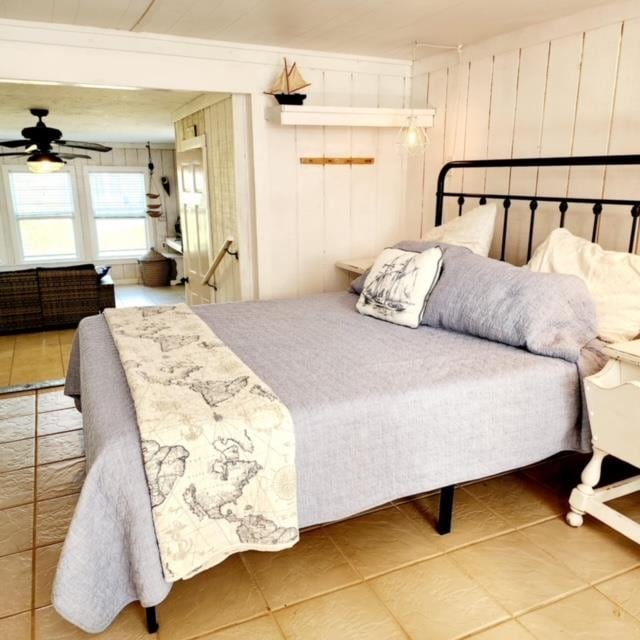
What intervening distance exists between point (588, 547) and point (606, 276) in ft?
3.45

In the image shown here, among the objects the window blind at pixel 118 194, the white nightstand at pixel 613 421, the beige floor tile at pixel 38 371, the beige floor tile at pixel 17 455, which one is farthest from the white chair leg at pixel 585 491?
the window blind at pixel 118 194

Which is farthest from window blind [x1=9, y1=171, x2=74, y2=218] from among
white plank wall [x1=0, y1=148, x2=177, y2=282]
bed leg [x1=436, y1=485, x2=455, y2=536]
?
bed leg [x1=436, y1=485, x2=455, y2=536]

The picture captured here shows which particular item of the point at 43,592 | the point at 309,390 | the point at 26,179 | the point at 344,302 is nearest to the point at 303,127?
the point at 344,302

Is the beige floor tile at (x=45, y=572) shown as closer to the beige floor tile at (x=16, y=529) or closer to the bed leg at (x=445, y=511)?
the beige floor tile at (x=16, y=529)

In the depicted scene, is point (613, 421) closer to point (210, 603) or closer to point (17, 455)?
point (210, 603)

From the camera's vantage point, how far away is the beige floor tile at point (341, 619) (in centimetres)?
164

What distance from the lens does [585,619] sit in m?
1.68

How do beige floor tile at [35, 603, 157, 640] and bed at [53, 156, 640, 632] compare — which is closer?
bed at [53, 156, 640, 632]

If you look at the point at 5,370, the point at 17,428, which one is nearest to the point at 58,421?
the point at 17,428

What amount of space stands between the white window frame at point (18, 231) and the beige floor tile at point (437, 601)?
781 centimetres

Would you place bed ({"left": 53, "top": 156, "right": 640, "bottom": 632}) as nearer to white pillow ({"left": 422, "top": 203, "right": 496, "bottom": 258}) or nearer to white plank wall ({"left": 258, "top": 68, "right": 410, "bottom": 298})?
white pillow ({"left": 422, "top": 203, "right": 496, "bottom": 258})

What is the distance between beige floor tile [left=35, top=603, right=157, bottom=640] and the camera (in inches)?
63.9

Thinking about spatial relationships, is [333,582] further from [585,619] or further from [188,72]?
[188,72]

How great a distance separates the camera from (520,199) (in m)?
2.95
